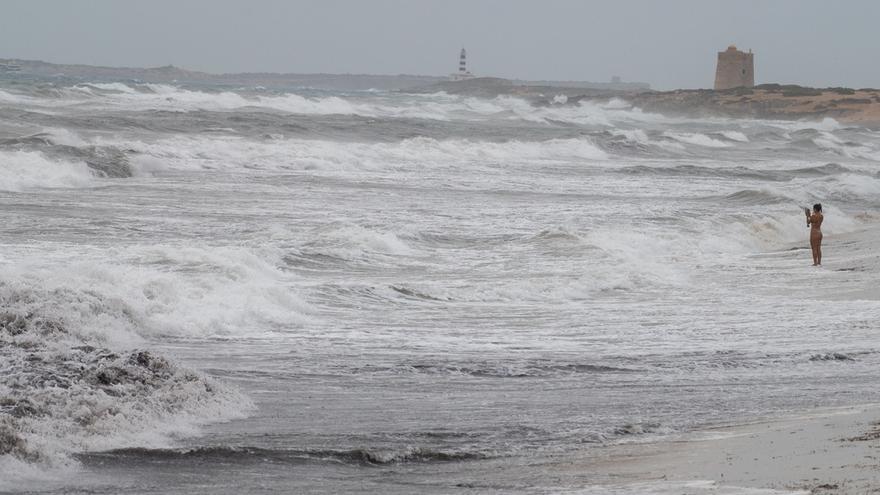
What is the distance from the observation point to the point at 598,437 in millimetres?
7562

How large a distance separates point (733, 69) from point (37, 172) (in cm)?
10798

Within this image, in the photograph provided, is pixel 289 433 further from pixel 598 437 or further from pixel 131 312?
pixel 131 312

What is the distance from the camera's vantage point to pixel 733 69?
12456 cm

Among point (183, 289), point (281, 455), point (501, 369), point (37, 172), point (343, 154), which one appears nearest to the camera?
point (281, 455)

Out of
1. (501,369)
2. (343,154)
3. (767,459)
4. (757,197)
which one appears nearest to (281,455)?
(767,459)

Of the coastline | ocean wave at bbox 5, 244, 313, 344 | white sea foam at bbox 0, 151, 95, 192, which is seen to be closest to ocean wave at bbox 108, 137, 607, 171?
white sea foam at bbox 0, 151, 95, 192

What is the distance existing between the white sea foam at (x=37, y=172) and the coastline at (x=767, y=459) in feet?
55.2

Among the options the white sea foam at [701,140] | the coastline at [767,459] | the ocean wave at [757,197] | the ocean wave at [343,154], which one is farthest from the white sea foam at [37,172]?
the white sea foam at [701,140]

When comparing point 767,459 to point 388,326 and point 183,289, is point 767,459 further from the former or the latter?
point 183,289

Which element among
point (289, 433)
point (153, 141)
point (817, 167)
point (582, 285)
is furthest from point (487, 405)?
point (817, 167)

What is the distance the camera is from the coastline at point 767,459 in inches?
231

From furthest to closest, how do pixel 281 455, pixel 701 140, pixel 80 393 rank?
pixel 701 140
pixel 80 393
pixel 281 455

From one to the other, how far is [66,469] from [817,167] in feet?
118

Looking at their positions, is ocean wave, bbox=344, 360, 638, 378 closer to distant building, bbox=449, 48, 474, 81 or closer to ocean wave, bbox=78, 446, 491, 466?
ocean wave, bbox=78, 446, 491, 466
